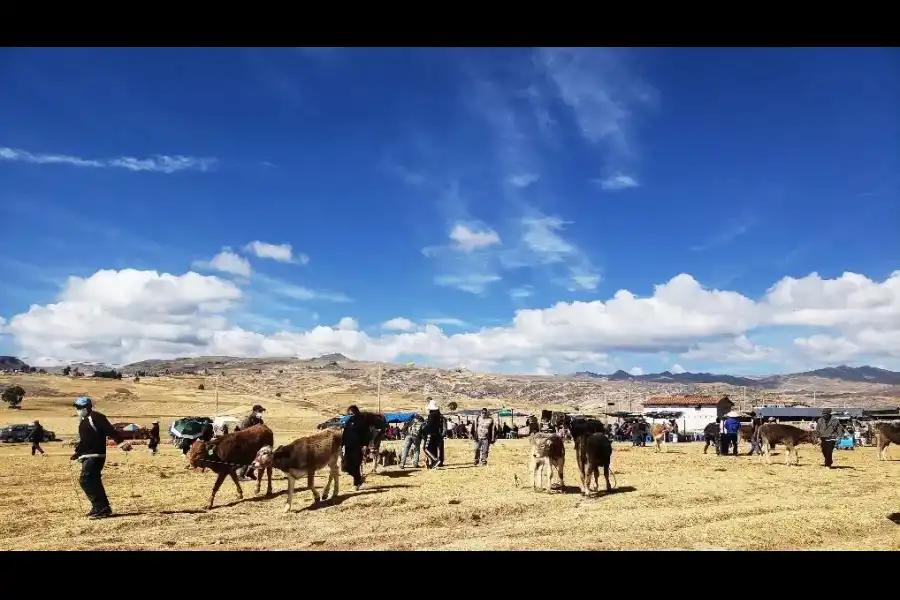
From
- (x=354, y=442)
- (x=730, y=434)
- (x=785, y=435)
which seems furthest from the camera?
(x=730, y=434)

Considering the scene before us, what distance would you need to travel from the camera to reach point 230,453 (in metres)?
13.0

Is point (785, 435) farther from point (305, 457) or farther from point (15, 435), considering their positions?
point (15, 435)

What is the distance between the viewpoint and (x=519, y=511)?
11727 millimetres

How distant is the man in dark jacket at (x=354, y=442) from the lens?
14373 mm

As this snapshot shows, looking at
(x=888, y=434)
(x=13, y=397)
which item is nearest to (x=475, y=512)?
(x=888, y=434)

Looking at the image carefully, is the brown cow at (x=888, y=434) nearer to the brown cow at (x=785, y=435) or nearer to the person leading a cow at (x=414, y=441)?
the brown cow at (x=785, y=435)

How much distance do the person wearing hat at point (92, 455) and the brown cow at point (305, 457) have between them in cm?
278

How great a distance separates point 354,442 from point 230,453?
9.22 feet

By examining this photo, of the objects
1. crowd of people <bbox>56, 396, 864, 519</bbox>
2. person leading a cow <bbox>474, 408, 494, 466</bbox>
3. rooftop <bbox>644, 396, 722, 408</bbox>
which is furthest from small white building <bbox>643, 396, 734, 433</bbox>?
person leading a cow <bbox>474, 408, 494, 466</bbox>

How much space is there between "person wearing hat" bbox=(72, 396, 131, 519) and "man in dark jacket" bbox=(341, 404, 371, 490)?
486 cm

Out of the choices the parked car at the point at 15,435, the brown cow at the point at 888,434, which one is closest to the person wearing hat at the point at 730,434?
the brown cow at the point at 888,434
